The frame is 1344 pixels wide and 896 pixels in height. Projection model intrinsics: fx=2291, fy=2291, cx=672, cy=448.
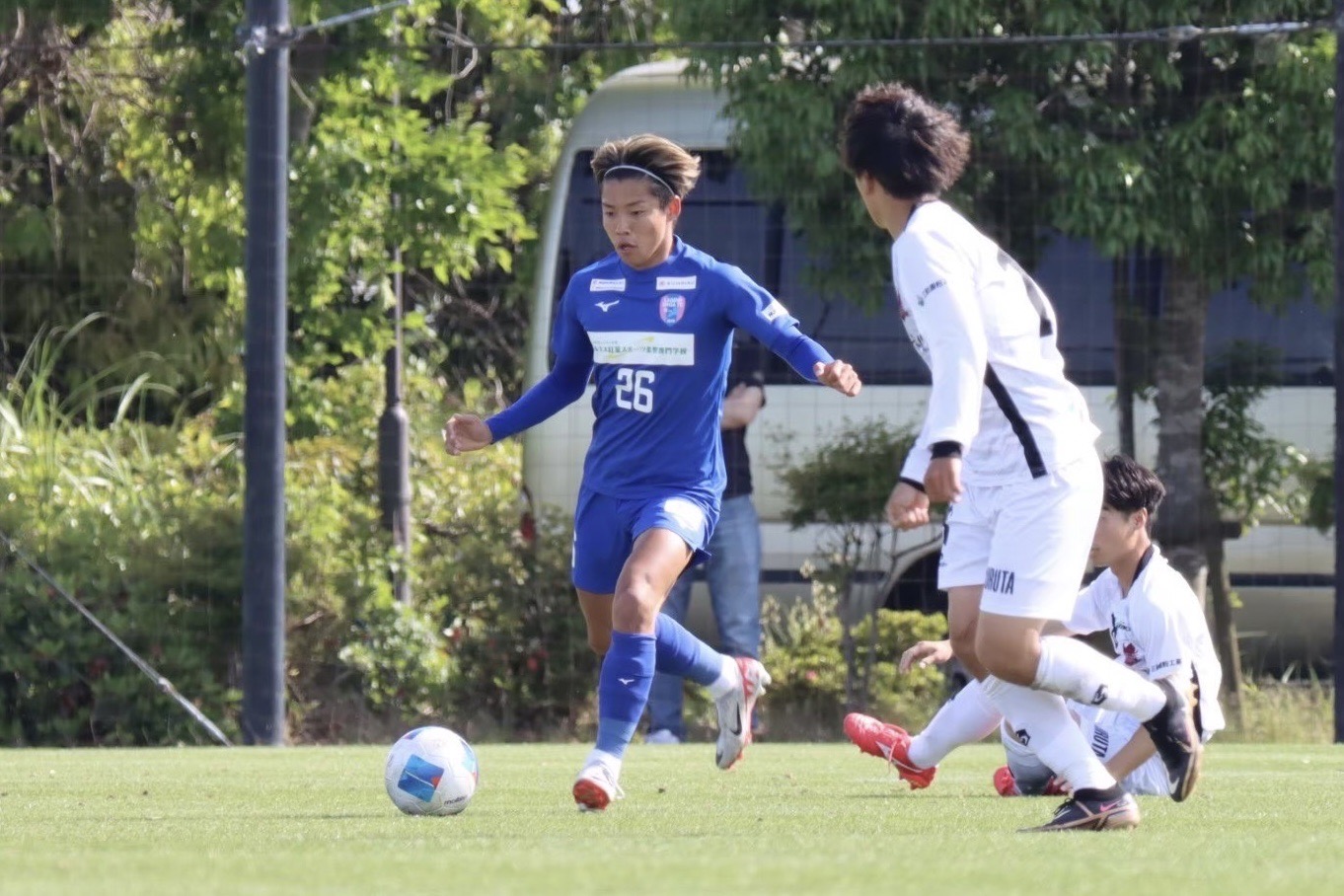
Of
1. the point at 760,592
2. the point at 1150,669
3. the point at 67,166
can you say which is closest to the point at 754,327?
the point at 1150,669

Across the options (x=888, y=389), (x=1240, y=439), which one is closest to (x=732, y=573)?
(x=888, y=389)

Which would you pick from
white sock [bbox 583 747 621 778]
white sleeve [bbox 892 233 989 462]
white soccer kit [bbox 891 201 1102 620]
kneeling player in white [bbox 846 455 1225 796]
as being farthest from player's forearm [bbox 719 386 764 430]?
white sleeve [bbox 892 233 989 462]

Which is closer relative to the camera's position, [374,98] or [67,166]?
[374,98]

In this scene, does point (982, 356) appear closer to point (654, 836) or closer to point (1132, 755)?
point (654, 836)

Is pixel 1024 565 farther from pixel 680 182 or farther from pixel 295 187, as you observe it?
pixel 295 187

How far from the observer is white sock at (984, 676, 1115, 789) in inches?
217

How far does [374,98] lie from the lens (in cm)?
1336

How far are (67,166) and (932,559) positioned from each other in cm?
616

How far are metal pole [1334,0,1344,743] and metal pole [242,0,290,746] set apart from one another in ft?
16.4

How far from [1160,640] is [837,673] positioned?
5612mm

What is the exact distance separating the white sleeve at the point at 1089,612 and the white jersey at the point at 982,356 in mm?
1413

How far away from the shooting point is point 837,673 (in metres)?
12.1

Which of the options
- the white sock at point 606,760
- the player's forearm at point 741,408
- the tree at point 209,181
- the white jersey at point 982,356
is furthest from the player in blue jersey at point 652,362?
the tree at point 209,181

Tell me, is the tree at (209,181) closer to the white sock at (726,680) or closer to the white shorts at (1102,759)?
the white sock at (726,680)
